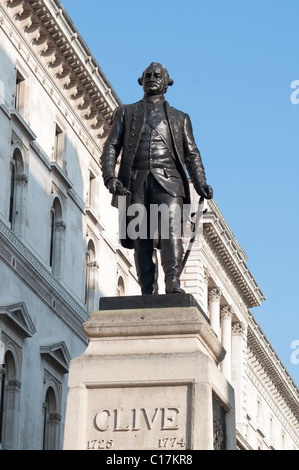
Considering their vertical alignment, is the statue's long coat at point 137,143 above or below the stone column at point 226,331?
below

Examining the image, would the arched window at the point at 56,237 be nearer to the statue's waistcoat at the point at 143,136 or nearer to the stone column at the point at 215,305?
the statue's waistcoat at the point at 143,136

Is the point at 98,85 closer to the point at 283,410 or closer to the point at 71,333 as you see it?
the point at 71,333

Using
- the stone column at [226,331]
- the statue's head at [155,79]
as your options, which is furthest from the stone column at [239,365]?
the statue's head at [155,79]

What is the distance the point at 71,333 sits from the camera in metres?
38.6

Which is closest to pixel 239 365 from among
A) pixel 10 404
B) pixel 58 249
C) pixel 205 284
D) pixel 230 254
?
pixel 230 254

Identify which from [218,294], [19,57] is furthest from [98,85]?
[218,294]

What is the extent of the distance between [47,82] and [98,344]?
25.4m

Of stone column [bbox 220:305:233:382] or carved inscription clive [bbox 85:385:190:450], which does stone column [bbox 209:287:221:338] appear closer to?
stone column [bbox 220:305:233:382]

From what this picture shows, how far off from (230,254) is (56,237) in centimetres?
2602

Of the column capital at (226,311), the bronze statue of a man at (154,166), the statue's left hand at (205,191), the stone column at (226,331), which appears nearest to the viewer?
the bronze statue of a man at (154,166)

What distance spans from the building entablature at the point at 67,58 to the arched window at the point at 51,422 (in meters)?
9.22

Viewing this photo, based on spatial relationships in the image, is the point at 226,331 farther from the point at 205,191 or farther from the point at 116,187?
the point at 116,187

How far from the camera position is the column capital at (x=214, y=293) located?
63219mm

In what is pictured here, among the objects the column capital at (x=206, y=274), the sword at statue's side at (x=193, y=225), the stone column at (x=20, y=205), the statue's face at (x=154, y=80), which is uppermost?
the column capital at (x=206, y=274)
